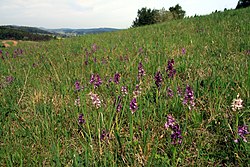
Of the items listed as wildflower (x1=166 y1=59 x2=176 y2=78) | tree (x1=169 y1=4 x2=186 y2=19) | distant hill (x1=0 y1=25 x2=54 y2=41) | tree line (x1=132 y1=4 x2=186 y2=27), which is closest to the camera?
wildflower (x1=166 y1=59 x2=176 y2=78)

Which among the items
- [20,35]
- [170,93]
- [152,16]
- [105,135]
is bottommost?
[105,135]

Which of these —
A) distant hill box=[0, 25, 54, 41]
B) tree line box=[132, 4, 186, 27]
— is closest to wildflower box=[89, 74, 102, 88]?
distant hill box=[0, 25, 54, 41]

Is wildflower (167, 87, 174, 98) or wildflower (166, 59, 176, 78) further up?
wildflower (166, 59, 176, 78)

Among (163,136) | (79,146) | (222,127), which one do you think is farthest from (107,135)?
(222,127)

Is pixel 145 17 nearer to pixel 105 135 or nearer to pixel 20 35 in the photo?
pixel 20 35

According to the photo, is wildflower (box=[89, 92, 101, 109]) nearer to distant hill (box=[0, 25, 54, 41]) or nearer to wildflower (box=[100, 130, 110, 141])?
wildflower (box=[100, 130, 110, 141])

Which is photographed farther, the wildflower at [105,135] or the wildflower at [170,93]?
the wildflower at [170,93]

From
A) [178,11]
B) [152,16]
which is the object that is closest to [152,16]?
[152,16]

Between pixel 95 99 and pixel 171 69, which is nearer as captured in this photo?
pixel 95 99

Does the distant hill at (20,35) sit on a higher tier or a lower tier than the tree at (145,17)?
lower

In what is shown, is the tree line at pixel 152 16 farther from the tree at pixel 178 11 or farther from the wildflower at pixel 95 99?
the wildflower at pixel 95 99

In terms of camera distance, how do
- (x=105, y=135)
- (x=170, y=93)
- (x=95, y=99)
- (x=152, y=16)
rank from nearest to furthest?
(x=105, y=135), (x=95, y=99), (x=170, y=93), (x=152, y=16)

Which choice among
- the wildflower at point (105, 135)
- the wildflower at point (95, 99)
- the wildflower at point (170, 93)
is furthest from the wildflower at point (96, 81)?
the wildflower at point (105, 135)

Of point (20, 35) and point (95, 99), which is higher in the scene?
point (20, 35)
